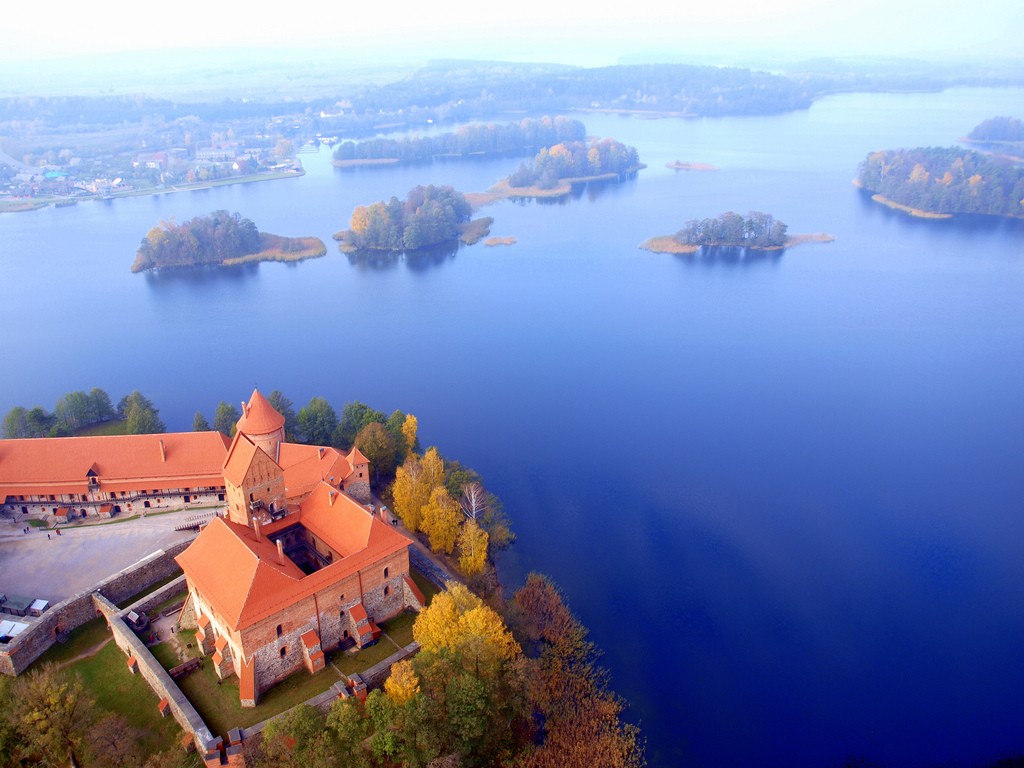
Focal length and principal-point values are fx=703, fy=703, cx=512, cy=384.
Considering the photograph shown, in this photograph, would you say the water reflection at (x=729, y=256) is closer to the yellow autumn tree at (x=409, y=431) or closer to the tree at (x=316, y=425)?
the yellow autumn tree at (x=409, y=431)

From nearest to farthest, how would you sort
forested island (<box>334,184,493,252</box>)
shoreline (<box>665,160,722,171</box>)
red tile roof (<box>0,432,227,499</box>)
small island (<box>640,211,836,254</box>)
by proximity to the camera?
red tile roof (<box>0,432,227,499</box>)
small island (<box>640,211,836,254</box>)
forested island (<box>334,184,493,252</box>)
shoreline (<box>665,160,722,171</box>)

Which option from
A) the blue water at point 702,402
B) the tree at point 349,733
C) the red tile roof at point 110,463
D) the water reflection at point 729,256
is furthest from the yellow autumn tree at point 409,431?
the water reflection at point 729,256

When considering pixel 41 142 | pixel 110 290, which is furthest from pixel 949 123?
pixel 41 142

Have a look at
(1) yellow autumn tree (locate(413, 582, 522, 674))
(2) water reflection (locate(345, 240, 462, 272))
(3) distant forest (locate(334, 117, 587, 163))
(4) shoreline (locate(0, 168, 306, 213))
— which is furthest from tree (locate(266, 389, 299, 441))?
(3) distant forest (locate(334, 117, 587, 163))

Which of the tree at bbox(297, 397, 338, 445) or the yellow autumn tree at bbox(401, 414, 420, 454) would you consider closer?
the yellow autumn tree at bbox(401, 414, 420, 454)

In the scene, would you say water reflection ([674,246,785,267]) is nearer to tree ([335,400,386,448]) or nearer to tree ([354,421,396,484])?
tree ([335,400,386,448])
